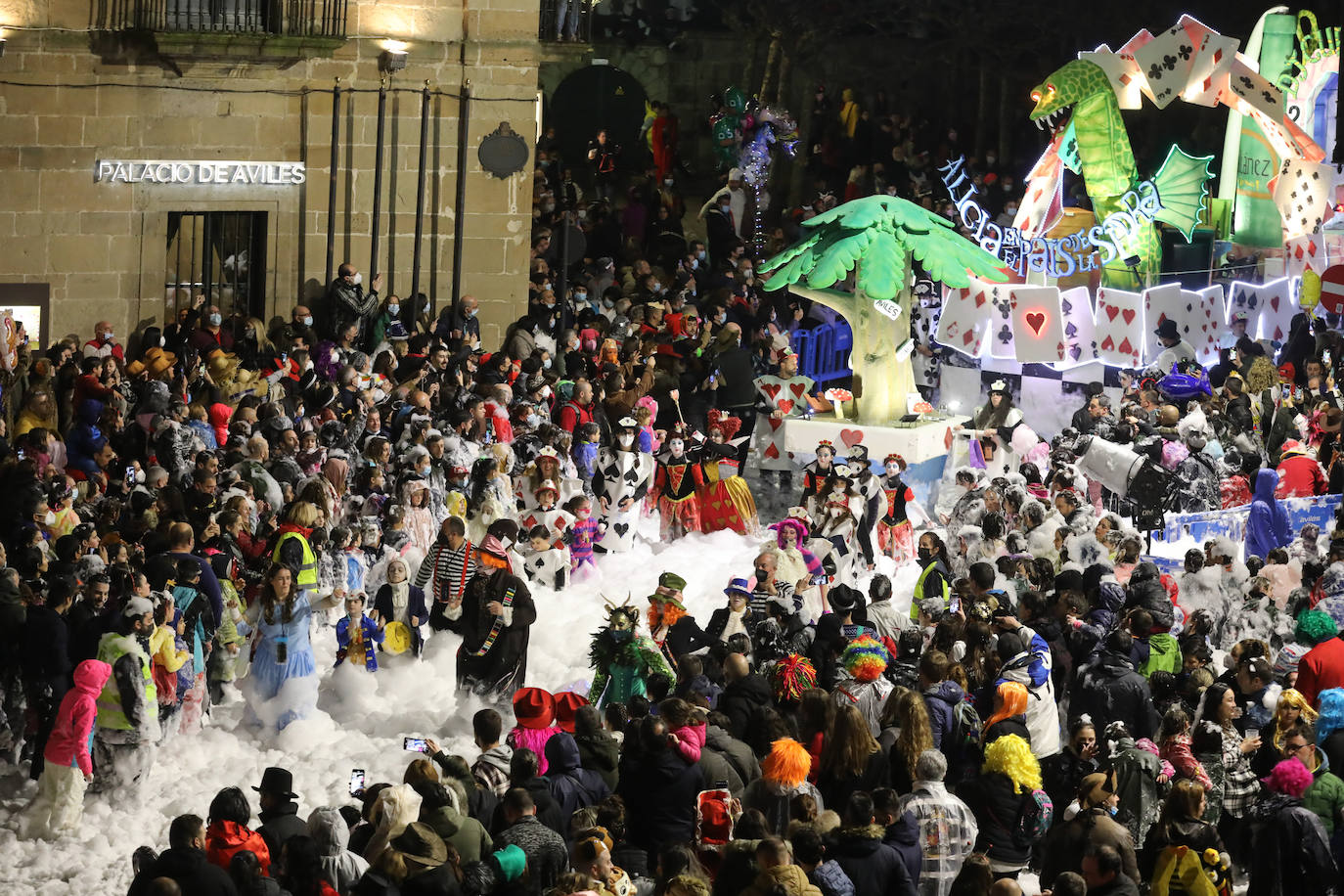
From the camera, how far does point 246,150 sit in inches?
841

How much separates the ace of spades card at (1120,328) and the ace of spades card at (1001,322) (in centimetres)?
88

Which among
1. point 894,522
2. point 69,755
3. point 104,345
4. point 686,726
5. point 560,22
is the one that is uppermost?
point 560,22

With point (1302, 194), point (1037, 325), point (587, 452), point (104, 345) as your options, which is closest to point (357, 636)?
point (587, 452)

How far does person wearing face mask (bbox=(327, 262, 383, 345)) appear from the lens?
68.2 feet

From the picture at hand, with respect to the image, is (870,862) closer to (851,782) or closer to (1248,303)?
(851,782)

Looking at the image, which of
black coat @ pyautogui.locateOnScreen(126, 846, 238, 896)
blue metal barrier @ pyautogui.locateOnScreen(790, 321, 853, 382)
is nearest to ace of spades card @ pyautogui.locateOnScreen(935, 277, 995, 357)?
blue metal barrier @ pyautogui.locateOnScreen(790, 321, 853, 382)

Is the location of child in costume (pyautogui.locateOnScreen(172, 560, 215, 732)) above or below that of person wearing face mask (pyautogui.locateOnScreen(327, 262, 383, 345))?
below

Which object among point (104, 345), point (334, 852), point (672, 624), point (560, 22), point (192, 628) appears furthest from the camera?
point (560, 22)

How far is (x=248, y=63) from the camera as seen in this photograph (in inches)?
→ 834

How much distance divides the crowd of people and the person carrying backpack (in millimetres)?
18

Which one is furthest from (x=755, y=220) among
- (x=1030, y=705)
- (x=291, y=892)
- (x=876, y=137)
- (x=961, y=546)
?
(x=291, y=892)

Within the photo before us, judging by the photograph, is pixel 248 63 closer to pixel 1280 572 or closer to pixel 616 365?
pixel 616 365

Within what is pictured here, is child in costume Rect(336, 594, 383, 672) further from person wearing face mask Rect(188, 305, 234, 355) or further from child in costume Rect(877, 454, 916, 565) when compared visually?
person wearing face mask Rect(188, 305, 234, 355)

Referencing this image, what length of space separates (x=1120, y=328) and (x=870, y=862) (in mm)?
12716
